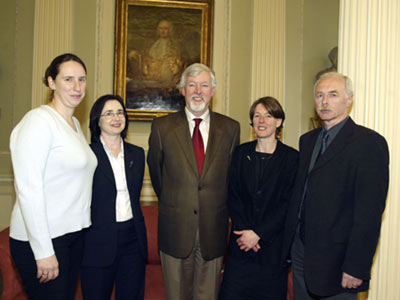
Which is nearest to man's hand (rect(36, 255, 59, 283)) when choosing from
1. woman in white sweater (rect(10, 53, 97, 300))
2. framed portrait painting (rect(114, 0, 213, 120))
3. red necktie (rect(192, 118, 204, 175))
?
woman in white sweater (rect(10, 53, 97, 300))

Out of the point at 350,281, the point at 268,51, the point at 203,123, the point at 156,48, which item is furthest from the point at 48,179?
the point at 268,51

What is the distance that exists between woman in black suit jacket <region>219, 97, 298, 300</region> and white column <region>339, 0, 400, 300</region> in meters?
0.59

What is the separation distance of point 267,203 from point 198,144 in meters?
0.66

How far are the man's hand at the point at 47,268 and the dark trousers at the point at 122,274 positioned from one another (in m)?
0.40

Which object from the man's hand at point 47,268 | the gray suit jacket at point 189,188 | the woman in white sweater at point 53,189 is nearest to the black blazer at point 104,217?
the woman in white sweater at point 53,189

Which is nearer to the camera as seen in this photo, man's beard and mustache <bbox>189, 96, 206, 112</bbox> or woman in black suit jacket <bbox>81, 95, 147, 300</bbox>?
woman in black suit jacket <bbox>81, 95, 147, 300</bbox>

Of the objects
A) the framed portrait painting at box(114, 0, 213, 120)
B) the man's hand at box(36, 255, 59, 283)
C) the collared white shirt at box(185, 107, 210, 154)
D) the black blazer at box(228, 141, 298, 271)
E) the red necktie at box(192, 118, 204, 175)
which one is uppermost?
the framed portrait painting at box(114, 0, 213, 120)

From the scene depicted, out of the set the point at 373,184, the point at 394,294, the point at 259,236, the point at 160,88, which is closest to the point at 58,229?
the point at 259,236

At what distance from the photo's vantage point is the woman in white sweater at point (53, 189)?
1.87 m

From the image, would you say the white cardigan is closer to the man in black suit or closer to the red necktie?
the red necktie

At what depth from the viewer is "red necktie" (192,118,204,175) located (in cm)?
268

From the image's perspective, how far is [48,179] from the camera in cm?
198

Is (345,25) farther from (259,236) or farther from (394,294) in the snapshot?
(394,294)

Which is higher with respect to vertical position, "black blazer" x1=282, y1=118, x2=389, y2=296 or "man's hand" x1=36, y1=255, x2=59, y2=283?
"black blazer" x1=282, y1=118, x2=389, y2=296
